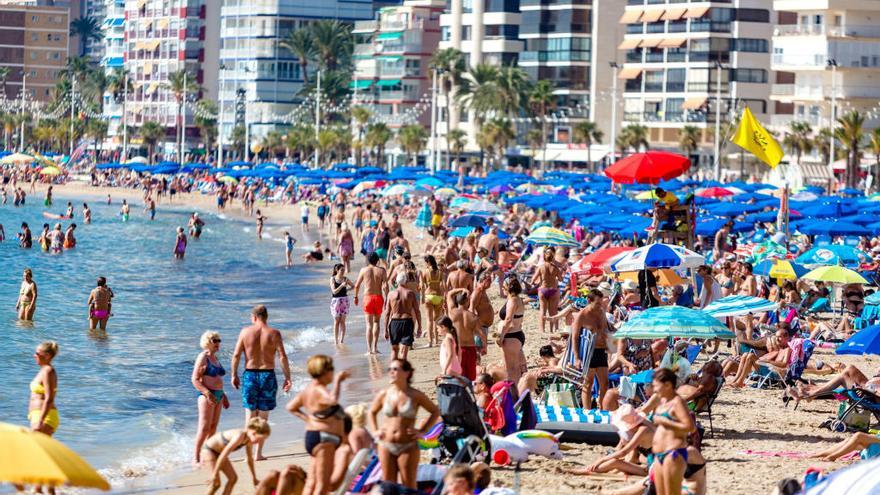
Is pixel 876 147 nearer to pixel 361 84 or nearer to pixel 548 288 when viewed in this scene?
pixel 548 288

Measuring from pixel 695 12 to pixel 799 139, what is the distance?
1475cm

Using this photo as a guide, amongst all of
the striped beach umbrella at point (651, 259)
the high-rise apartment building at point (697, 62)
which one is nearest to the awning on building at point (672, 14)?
the high-rise apartment building at point (697, 62)

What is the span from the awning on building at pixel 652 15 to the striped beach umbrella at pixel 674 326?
2782 inches

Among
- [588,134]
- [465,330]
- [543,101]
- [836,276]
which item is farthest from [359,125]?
[465,330]

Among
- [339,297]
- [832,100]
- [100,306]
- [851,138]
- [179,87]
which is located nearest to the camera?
[339,297]

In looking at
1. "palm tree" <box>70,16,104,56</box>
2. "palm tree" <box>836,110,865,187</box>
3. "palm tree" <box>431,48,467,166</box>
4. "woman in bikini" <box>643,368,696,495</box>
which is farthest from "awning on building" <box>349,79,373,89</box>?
"woman in bikini" <box>643,368,696,495</box>

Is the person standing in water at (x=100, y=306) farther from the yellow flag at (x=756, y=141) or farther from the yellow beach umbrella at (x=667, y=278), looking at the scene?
the yellow flag at (x=756, y=141)

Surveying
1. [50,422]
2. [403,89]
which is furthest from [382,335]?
[403,89]

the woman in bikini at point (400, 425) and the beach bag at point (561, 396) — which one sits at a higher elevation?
the woman in bikini at point (400, 425)

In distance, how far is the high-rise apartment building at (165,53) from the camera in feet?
392

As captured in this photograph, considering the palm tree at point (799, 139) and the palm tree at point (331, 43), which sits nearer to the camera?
the palm tree at point (799, 139)

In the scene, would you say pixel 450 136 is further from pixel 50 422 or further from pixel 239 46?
pixel 50 422

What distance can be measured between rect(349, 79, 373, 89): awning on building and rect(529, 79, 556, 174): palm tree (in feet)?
65.1

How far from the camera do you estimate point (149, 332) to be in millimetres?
25234
